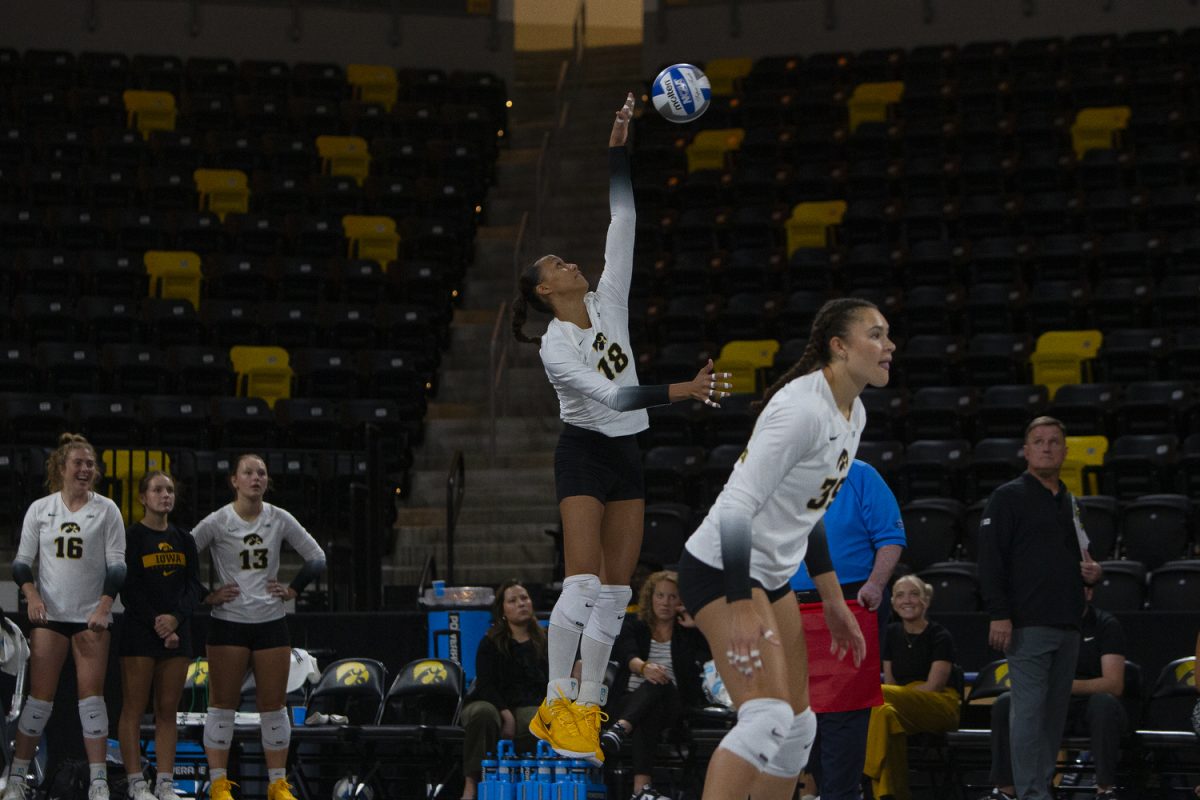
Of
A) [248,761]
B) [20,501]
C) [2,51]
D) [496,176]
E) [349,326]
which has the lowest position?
[248,761]

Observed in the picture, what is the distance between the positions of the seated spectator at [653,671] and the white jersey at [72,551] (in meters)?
3.06

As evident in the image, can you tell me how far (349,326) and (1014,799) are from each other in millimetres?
10250

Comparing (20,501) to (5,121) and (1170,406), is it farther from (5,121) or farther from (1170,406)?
(1170,406)

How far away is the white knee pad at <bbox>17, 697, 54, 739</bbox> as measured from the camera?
30.0 feet

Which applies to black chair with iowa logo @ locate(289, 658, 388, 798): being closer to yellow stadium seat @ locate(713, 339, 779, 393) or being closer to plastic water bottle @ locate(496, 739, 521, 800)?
plastic water bottle @ locate(496, 739, 521, 800)

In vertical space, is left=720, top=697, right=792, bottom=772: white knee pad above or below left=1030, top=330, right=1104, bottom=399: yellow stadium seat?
below

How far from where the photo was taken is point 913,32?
72.8 feet

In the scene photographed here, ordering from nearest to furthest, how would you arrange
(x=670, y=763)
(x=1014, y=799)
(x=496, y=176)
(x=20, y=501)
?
1. (x=1014, y=799)
2. (x=670, y=763)
3. (x=20, y=501)
4. (x=496, y=176)

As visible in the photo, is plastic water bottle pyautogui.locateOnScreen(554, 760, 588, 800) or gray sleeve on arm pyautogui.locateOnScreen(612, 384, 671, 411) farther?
plastic water bottle pyautogui.locateOnScreen(554, 760, 588, 800)

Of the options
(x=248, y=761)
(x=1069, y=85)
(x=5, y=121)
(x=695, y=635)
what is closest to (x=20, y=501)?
(x=248, y=761)

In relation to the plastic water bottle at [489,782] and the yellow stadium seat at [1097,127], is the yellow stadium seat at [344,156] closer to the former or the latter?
the yellow stadium seat at [1097,127]

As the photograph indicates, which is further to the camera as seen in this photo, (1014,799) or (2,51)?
(2,51)

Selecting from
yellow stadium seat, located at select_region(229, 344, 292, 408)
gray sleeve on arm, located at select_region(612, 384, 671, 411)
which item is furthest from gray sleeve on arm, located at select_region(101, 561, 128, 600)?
yellow stadium seat, located at select_region(229, 344, 292, 408)

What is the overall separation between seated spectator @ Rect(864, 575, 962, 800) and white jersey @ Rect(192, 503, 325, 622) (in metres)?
3.50
